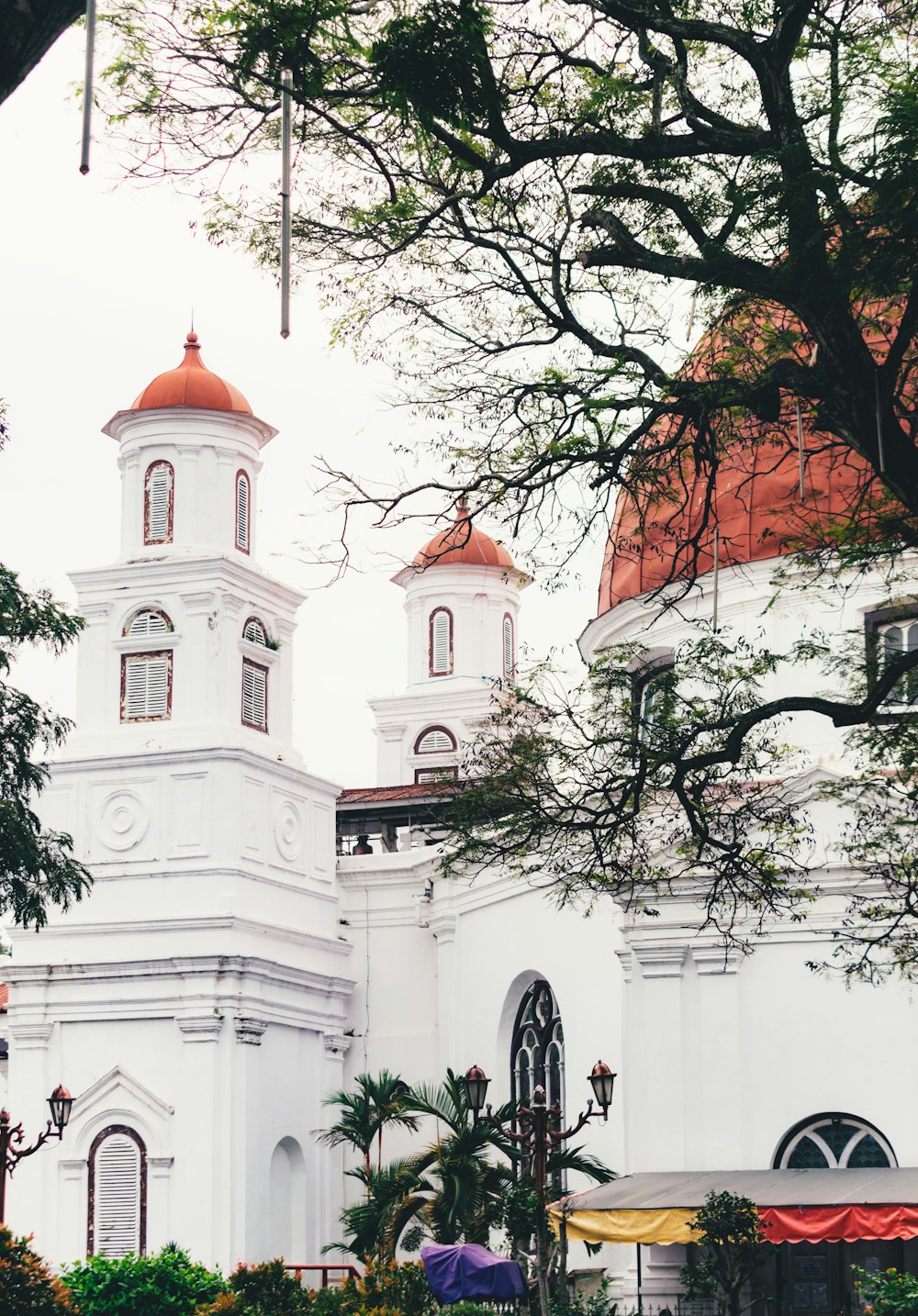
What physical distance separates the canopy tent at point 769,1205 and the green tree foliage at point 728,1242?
421 millimetres

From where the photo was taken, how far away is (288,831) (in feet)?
101

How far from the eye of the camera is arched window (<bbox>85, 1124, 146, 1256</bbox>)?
91.1 ft

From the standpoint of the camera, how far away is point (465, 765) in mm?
14891

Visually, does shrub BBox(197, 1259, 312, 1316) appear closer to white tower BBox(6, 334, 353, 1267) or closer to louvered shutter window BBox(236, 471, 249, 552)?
white tower BBox(6, 334, 353, 1267)

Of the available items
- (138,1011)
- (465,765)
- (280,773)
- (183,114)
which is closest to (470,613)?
(280,773)

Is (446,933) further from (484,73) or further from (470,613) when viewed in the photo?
(484,73)

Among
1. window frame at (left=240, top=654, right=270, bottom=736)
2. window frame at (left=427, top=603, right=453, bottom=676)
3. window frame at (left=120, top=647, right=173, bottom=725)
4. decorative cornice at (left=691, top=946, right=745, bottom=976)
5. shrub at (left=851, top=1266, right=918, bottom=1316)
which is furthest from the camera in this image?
window frame at (left=427, top=603, right=453, bottom=676)

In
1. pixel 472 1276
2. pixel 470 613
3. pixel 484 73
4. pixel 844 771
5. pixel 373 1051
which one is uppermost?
pixel 470 613

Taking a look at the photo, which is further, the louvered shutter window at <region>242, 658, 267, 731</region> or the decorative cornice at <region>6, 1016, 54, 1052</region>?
the louvered shutter window at <region>242, 658, 267, 731</region>

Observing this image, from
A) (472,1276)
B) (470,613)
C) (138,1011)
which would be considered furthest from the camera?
(470,613)

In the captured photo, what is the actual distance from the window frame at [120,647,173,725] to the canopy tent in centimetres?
1099

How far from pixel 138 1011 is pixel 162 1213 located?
9.65 ft

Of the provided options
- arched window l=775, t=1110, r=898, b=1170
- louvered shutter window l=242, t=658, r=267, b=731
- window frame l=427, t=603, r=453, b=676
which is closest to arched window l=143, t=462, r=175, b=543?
louvered shutter window l=242, t=658, r=267, b=731

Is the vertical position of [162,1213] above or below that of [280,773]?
below
